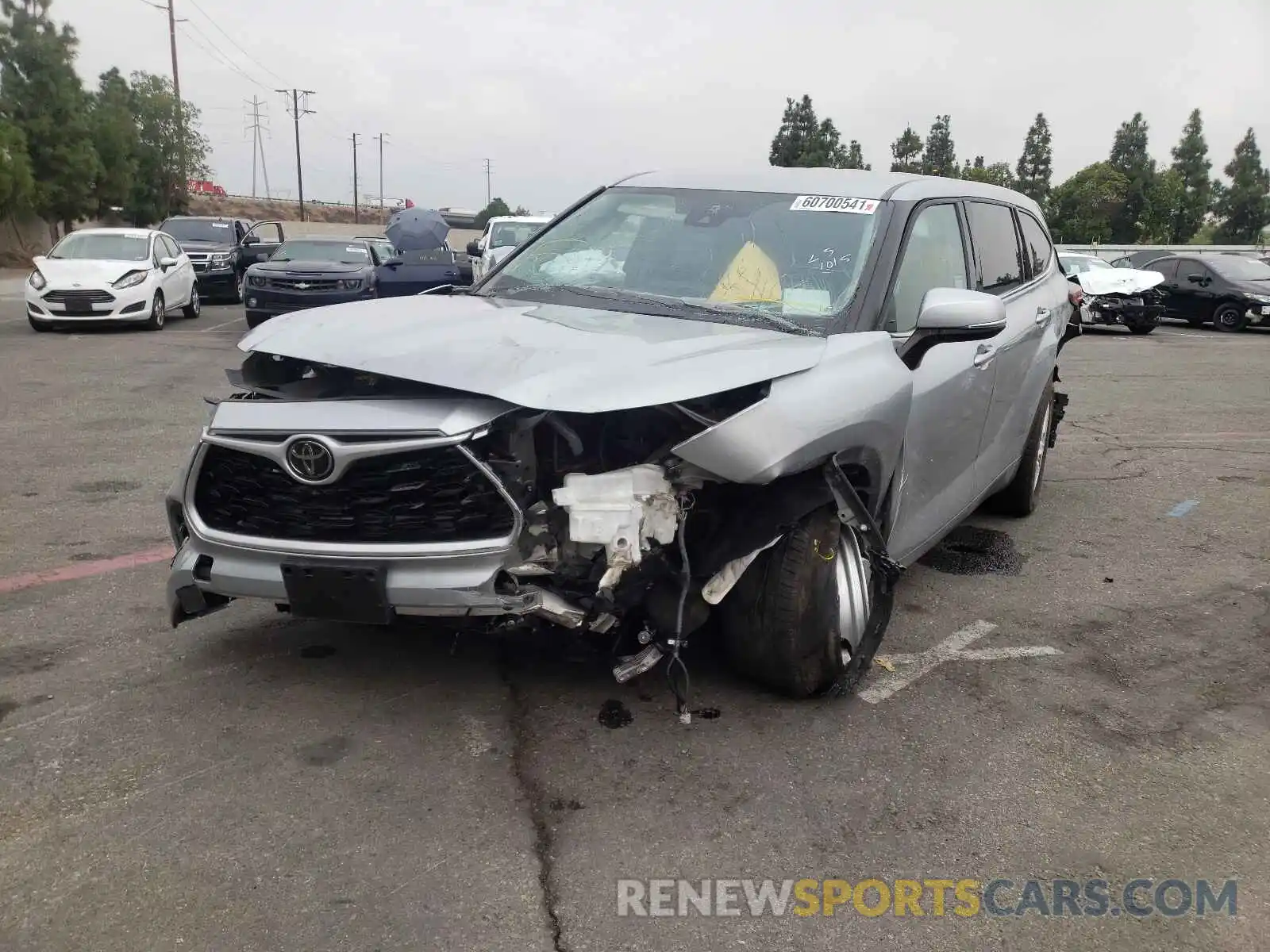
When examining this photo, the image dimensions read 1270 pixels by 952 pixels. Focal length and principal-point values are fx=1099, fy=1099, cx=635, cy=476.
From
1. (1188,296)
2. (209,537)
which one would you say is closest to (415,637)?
(209,537)

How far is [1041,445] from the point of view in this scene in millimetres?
6441

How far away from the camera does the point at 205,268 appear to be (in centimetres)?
2161

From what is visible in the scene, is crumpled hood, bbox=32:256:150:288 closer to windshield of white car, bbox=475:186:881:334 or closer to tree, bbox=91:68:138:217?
windshield of white car, bbox=475:186:881:334

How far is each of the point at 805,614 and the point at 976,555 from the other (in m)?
2.54

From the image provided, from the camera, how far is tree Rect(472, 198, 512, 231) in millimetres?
75625

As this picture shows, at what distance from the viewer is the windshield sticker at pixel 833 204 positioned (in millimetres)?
4367

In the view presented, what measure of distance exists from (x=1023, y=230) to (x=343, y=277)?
12.0 m

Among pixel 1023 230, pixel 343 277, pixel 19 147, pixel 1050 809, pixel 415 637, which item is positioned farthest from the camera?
pixel 19 147

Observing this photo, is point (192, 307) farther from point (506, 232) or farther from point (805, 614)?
point (805, 614)

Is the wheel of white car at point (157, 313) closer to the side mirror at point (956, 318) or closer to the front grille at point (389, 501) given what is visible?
the front grille at point (389, 501)

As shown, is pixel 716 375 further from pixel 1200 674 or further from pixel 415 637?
pixel 1200 674

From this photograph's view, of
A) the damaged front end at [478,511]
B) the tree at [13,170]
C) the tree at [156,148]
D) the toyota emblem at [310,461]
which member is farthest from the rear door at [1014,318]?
the tree at [156,148]

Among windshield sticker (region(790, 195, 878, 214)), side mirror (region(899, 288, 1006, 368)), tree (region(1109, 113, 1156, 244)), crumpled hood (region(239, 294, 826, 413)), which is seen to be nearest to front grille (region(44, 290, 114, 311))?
crumpled hood (region(239, 294, 826, 413))

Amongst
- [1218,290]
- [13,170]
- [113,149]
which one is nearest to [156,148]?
[113,149]
